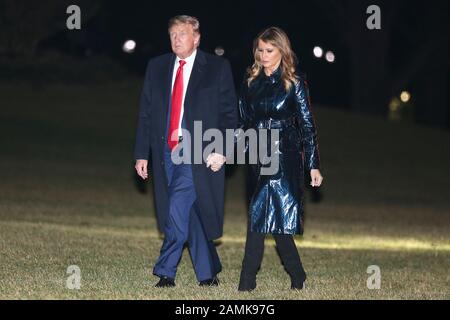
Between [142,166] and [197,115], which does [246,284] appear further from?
[197,115]

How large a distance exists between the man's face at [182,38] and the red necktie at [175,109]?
0.19 m

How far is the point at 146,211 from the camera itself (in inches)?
736

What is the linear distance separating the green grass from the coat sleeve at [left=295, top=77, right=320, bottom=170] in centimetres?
106

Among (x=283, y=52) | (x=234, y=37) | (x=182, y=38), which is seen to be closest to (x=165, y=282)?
(x=182, y=38)

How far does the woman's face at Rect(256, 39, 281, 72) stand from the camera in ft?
28.2

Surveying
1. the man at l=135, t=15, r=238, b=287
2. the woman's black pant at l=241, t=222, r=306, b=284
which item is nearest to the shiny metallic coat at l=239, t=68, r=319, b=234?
the woman's black pant at l=241, t=222, r=306, b=284

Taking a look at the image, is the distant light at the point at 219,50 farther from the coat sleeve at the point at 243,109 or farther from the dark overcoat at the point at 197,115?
the coat sleeve at the point at 243,109

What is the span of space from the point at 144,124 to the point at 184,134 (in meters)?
0.40

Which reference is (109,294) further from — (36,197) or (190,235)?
(36,197)

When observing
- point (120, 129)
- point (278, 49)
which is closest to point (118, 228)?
point (278, 49)

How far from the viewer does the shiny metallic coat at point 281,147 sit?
8.68m

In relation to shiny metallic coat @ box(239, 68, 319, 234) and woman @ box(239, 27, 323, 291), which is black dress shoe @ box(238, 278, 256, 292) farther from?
shiny metallic coat @ box(239, 68, 319, 234)

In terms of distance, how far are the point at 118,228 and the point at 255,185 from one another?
6.94m

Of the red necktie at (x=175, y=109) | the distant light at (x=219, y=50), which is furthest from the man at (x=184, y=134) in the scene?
the distant light at (x=219, y=50)
